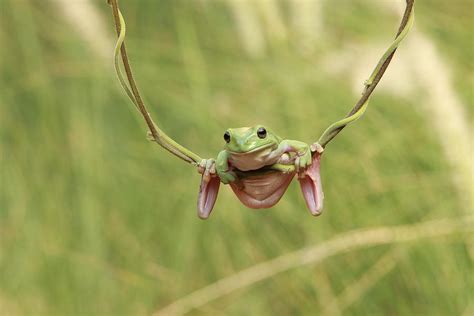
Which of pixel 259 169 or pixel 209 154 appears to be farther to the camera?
pixel 209 154

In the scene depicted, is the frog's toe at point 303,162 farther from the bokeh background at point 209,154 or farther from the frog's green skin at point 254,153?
the bokeh background at point 209,154

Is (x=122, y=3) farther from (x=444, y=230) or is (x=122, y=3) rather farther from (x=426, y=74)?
(x=444, y=230)

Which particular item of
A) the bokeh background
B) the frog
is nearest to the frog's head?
the frog

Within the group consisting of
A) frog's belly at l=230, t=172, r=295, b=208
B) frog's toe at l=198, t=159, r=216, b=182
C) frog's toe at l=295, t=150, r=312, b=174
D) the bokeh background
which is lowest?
frog's belly at l=230, t=172, r=295, b=208

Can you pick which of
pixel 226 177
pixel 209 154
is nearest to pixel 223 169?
pixel 226 177

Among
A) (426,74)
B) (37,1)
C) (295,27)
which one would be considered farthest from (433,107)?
(37,1)

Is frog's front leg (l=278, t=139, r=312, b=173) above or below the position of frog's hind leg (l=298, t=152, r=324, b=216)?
above

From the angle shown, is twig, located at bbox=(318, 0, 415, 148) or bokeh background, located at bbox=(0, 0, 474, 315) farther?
bokeh background, located at bbox=(0, 0, 474, 315)

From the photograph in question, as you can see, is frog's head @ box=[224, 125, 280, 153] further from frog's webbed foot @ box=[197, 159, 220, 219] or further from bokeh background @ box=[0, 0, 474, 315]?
bokeh background @ box=[0, 0, 474, 315]

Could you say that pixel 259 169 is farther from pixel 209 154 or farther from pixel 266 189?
pixel 209 154
